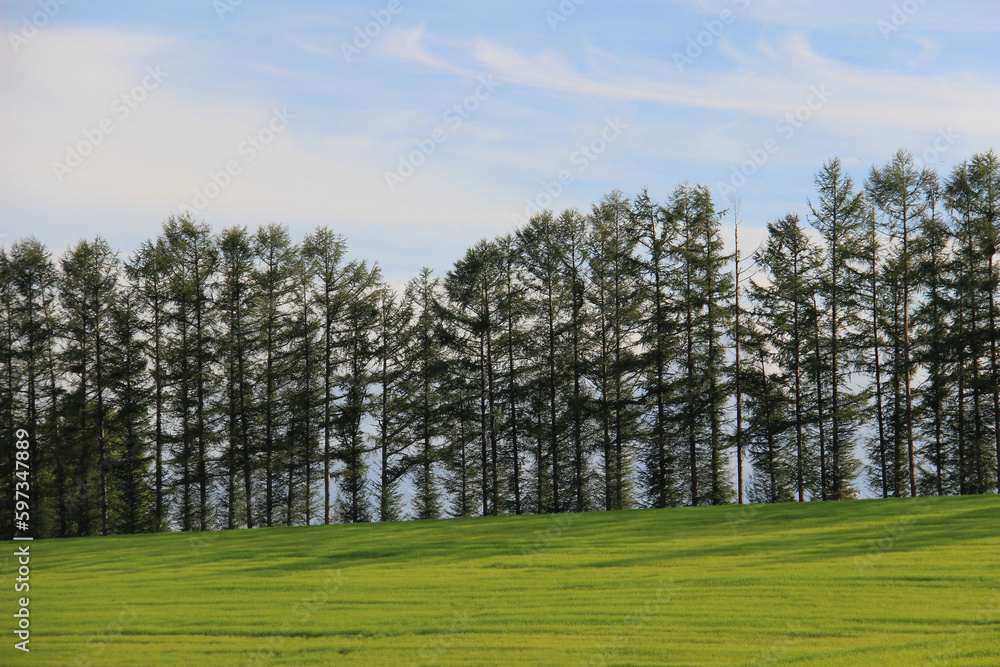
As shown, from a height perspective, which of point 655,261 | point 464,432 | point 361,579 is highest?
point 655,261

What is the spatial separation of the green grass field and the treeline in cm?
1078

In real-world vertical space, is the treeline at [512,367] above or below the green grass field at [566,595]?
above

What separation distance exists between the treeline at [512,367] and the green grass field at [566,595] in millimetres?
10783

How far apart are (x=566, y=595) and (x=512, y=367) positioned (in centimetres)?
2135

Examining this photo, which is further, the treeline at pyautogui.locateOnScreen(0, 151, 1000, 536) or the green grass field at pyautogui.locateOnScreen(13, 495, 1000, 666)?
the treeline at pyautogui.locateOnScreen(0, 151, 1000, 536)

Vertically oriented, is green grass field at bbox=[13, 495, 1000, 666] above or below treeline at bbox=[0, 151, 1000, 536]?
below

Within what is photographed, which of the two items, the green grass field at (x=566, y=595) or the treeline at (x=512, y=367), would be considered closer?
the green grass field at (x=566, y=595)

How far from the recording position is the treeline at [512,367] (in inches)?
1262

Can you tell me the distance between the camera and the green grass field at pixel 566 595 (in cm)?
1022

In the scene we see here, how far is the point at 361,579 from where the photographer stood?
15984 millimetres

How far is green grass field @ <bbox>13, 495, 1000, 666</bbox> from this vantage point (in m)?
10.2

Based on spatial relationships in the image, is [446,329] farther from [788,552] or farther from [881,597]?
[881,597]

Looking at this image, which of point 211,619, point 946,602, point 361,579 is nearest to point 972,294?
point 946,602

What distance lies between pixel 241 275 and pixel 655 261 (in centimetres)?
1953
